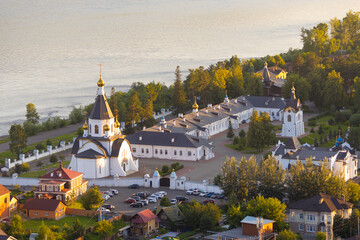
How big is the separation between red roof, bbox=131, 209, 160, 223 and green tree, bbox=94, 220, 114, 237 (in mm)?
1250

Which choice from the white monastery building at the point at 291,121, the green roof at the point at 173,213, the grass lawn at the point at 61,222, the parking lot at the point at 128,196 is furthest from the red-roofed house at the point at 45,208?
the white monastery building at the point at 291,121

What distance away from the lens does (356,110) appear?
A: 63.3 meters

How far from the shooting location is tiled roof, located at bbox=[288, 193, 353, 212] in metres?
36.7

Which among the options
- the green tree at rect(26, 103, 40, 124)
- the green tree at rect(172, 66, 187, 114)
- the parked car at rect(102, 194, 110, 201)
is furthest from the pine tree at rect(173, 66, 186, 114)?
the parked car at rect(102, 194, 110, 201)

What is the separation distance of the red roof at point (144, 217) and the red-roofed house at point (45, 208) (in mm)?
3934

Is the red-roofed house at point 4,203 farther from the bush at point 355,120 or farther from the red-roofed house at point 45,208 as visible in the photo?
the bush at point 355,120

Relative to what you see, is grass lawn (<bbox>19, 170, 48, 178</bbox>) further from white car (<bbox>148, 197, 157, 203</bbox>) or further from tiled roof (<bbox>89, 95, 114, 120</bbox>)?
white car (<bbox>148, 197, 157, 203</bbox>)

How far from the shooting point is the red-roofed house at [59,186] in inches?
1597

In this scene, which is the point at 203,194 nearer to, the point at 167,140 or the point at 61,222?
the point at 61,222

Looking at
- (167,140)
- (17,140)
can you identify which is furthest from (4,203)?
(167,140)

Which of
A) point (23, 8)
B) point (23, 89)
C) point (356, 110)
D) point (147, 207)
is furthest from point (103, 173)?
point (23, 8)

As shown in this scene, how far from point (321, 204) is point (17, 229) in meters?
13.6

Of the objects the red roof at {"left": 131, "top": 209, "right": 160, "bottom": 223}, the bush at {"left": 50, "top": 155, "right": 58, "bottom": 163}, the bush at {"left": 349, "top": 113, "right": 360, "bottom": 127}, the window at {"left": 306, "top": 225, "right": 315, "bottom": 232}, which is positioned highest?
the bush at {"left": 349, "top": 113, "right": 360, "bottom": 127}

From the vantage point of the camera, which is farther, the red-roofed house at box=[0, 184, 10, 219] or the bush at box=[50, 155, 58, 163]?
the bush at box=[50, 155, 58, 163]
